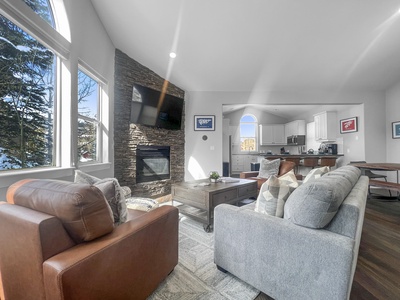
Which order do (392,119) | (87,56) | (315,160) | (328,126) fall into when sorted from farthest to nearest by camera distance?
(328,126) < (315,160) < (392,119) < (87,56)

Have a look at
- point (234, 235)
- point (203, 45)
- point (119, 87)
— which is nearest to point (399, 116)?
point (203, 45)

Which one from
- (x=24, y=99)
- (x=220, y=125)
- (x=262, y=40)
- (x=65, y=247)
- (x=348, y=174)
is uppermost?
Answer: (x=262, y=40)

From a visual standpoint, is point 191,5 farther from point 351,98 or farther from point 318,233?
point 351,98

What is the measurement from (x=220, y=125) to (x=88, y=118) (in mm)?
3006

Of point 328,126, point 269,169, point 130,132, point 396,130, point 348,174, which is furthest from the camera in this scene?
point 328,126

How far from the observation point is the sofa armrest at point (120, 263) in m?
0.76

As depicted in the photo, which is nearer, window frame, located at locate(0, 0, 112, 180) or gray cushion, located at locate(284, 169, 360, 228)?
gray cushion, located at locate(284, 169, 360, 228)

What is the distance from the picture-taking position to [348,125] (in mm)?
5441

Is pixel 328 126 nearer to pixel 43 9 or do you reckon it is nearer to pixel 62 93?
pixel 62 93

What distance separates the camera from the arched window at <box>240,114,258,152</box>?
28.1 ft

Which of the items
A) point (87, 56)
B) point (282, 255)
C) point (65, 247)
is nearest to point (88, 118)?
point (87, 56)

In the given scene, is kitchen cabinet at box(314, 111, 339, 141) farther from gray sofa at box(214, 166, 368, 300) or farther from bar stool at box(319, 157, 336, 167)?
gray sofa at box(214, 166, 368, 300)

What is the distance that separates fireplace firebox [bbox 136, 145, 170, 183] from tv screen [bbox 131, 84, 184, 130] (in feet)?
1.72

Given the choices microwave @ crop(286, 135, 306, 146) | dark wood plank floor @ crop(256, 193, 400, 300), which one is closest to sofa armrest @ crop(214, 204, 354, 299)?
dark wood plank floor @ crop(256, 193, 400, 300)
